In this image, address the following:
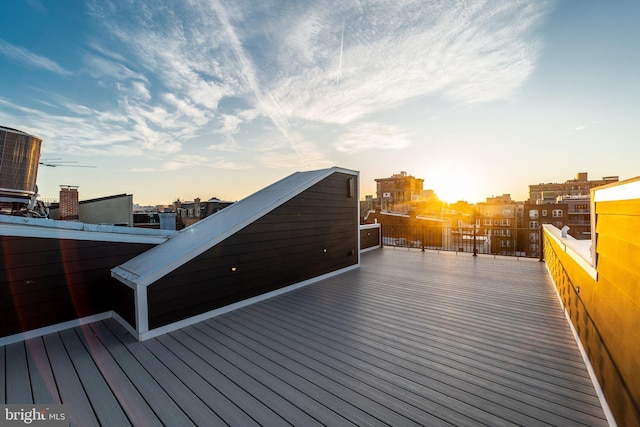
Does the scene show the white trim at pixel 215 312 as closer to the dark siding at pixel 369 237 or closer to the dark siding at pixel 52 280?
the dark siding at pixel 52 280

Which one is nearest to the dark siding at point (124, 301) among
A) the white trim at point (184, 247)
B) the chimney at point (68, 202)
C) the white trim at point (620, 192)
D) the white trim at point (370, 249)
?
the white trim at point (184, 247)

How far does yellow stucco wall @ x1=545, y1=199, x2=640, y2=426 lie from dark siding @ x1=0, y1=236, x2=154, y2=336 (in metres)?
5.14

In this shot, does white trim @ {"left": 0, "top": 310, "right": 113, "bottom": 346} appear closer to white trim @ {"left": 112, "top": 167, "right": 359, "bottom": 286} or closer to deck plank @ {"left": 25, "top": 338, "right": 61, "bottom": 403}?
deck plank @ {"left": 25, "top": 338, "right": 61, "bottom": 403}

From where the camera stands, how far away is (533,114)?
288 inches

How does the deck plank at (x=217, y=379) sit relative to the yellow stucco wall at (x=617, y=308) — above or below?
below

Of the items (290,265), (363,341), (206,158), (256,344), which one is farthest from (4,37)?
(363,341)

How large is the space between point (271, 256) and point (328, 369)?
2471 millimetres

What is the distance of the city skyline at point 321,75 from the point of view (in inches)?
213

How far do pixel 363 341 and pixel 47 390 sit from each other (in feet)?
9.65

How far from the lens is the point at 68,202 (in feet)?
40.3

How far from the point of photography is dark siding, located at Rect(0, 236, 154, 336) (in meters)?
2.81

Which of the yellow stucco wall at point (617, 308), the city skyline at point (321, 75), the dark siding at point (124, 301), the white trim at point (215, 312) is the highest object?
the city skyline at point (321, 75)

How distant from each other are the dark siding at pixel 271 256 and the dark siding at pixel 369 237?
2289mm

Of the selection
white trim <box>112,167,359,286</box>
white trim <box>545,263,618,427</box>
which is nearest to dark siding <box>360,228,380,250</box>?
white trim <box>112,167,359,286</box>
